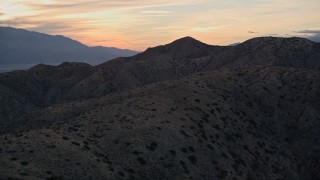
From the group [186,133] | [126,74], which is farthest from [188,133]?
[126,74]

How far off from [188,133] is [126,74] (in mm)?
112891

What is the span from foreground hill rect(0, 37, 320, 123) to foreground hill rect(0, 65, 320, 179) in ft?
173

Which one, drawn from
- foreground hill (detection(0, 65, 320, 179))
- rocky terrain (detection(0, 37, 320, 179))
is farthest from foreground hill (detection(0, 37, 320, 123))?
rocky terrain (detection(0, 37, 320, 179))

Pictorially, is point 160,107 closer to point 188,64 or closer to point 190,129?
point 190,129

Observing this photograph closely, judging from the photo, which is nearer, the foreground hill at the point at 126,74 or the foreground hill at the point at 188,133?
the foreground hill at the point at 188,133

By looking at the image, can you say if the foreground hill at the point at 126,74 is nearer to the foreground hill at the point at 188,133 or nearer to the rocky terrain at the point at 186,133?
the foreground hill at the point at 188,133

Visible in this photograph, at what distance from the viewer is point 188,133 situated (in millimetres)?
66812

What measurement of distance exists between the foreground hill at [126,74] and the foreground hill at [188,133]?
52744mm

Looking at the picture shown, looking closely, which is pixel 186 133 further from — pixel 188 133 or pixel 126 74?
pixel 126 74

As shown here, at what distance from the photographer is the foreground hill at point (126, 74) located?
15560cm

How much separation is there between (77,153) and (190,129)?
24710 mm

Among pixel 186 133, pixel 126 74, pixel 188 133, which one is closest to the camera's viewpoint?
pixel 186 133

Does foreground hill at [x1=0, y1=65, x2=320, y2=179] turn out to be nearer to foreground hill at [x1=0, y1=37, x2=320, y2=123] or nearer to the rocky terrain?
the rocky terrain

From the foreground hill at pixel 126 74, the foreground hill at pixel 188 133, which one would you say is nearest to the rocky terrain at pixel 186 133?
the foreground hill at pixel 188 133
